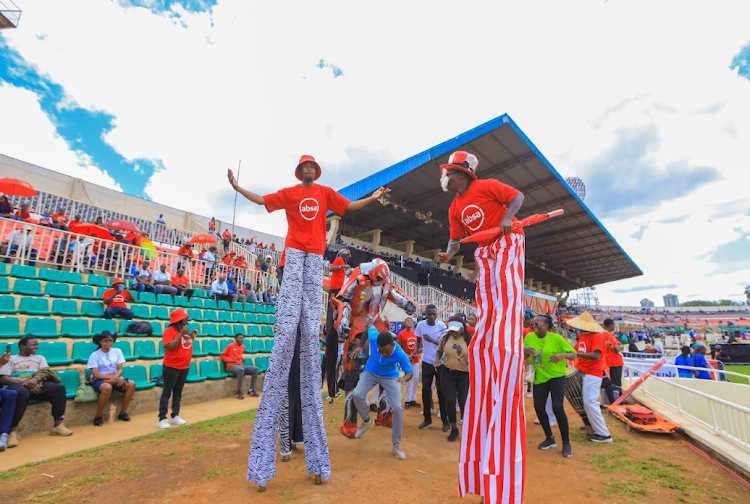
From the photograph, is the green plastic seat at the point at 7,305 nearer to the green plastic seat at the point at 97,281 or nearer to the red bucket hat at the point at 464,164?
the green plastic seat at the point at 97,281

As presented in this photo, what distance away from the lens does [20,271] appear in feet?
25.4

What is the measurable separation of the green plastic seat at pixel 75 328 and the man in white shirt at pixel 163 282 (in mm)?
3078

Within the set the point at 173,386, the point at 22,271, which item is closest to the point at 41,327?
the point at 22,271

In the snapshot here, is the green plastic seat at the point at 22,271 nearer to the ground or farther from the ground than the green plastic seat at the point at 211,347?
farther from the ground

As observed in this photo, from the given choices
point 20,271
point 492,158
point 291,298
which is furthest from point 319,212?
point 492,158

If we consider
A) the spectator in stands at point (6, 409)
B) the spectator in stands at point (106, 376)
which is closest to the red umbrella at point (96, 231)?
the spectator in stands at point (106, 376)

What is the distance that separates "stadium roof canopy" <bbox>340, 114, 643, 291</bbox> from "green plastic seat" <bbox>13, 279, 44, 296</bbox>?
43.3 feet

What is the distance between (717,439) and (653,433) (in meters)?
0.82

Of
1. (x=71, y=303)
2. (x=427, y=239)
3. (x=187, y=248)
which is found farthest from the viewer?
(x=427, y=239)

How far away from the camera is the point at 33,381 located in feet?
15.7

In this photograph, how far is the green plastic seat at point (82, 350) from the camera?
6.03 meters

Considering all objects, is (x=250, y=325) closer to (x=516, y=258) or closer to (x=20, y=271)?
(x=20, y=271)

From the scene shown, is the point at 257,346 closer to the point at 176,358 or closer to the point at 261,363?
the point at 261,363

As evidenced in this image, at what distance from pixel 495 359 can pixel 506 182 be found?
18606 mm
